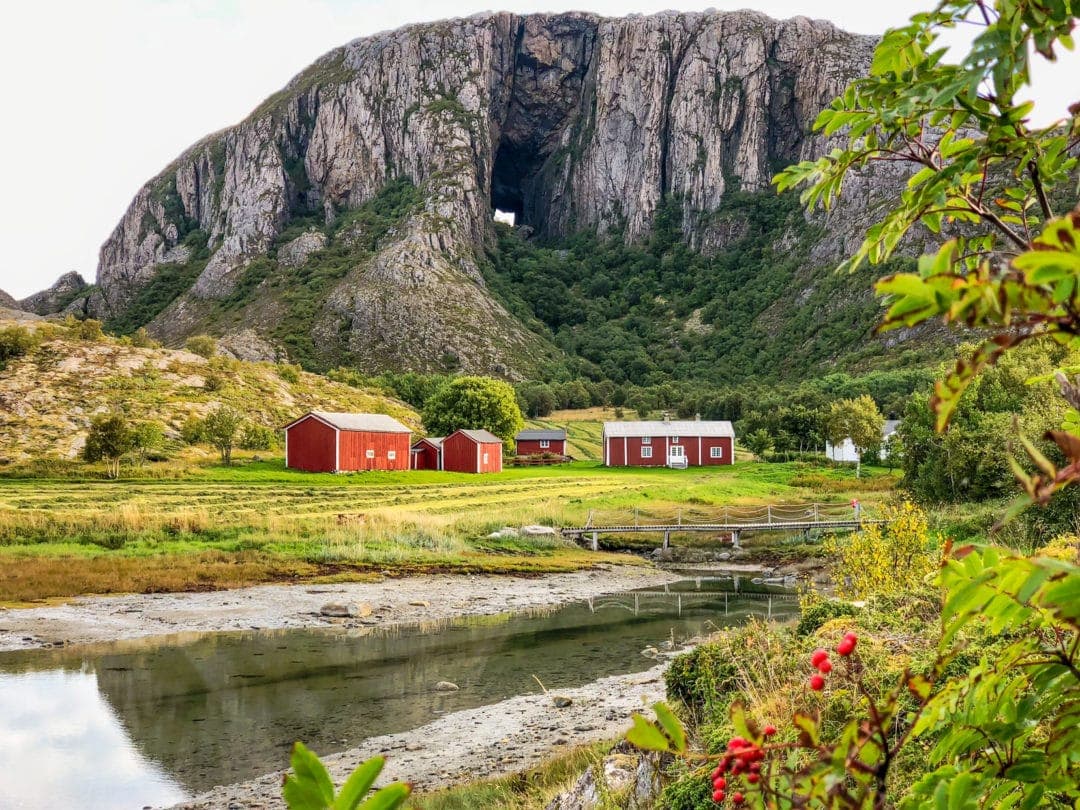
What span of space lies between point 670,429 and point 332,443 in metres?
33.0

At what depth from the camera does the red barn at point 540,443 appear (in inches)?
3391

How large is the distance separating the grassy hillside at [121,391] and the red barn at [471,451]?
13.2 meters

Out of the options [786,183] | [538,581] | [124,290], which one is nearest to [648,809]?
[786,183]

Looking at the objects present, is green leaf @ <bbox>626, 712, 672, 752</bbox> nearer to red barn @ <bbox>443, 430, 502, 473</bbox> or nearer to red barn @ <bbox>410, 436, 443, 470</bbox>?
red barn @ <bbox>443, 430, 502, 473</bbox>

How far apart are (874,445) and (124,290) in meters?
163

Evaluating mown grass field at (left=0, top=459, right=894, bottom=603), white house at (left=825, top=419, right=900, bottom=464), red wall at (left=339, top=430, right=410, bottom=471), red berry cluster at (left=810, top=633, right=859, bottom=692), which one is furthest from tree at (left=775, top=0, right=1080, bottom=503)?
white house at (left=825, top=419, right=900, bottom=464)

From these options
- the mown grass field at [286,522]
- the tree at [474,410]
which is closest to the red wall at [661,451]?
the tree at [474,410]

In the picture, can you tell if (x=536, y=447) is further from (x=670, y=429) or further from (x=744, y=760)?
(x=744, y=760)

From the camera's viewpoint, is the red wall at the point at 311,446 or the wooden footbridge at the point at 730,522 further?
the red wall at the point at 311,446

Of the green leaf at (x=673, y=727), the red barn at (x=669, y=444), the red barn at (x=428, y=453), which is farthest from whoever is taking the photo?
the red barn at (x=669, y=444)

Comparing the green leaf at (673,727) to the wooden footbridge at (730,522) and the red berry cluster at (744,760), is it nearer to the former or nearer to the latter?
the red berry cluster at (744,760)

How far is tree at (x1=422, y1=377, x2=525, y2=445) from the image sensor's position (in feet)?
241

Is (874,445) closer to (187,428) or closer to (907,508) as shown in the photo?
(907,508)

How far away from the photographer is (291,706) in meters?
14.5
